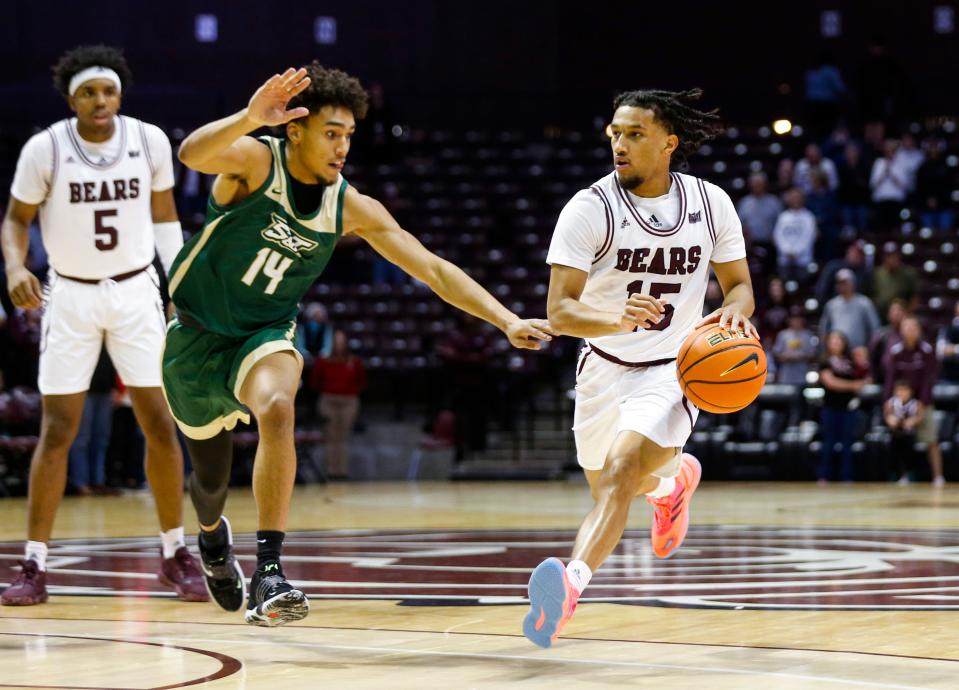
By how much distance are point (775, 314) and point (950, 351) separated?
1782 millimetres

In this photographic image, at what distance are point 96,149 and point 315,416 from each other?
1045 centimetres

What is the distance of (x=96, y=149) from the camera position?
6195 millimetres

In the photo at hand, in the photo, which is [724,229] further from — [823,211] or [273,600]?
[823,211]

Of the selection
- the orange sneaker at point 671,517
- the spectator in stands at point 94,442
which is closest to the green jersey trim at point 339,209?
the orange sneaker at point 671,517

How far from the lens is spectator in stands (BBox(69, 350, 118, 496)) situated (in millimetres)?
13148

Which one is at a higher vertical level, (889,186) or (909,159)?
(909,159)

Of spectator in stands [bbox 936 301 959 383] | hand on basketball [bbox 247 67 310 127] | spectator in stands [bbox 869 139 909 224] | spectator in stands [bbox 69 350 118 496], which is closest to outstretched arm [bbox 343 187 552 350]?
hand on basketball [bbox 247 67 310 127]

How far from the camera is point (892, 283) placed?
15883 millimetres

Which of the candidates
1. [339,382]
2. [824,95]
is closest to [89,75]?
[339,382]

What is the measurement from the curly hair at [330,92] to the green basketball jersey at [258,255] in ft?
0.65

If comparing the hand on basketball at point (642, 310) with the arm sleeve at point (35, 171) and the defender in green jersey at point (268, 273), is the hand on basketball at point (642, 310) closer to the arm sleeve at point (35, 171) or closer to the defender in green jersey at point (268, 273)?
the defender in green jersey at point (268, 273)

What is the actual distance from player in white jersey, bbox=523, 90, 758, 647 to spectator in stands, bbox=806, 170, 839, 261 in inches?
493

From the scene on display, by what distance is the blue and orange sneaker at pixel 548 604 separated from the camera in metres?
4.25

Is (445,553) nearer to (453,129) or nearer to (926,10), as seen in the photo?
(453,129)
